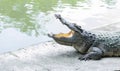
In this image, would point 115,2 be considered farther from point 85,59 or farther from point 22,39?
point 85,59

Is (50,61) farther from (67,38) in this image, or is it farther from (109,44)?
(109,44)

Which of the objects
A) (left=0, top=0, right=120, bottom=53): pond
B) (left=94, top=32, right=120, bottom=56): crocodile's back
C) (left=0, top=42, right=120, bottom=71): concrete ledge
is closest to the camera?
(left=0, top=42, right=120, bottom=71): concrete ledge

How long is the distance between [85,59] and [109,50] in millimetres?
393

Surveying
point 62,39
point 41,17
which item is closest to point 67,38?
point 62,39

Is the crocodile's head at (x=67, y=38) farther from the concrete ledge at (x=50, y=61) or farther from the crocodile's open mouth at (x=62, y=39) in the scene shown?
the concrete ledge at (x=50, y=61)

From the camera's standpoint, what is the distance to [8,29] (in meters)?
6.27

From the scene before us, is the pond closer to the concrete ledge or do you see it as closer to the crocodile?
the concrete ledge

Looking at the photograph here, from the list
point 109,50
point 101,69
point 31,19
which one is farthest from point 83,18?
point 101,69

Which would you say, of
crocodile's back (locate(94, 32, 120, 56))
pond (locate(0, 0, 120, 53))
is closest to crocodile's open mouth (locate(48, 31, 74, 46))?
crocodile's back (locate(94, 32, 120, 56))

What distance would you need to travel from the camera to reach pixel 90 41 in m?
4.55

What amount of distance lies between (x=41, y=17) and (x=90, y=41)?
9.02ft

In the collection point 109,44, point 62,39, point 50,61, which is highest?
point 62,39

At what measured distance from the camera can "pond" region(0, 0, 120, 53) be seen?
19.2 feet

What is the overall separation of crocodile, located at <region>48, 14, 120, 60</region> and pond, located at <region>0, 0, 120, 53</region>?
1185mm
